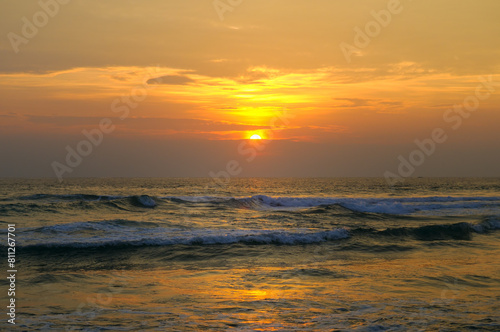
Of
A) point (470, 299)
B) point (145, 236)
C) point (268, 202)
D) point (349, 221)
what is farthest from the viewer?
point (268, 202)

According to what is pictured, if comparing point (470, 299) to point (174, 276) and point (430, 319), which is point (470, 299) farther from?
point (174, 276)

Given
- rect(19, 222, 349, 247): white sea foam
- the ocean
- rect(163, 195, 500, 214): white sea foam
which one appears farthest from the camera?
rect(163, 195, 500, 214): white sea foam

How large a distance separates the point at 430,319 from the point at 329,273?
5.00m

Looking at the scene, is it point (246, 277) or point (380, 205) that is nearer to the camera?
point (246, 277)

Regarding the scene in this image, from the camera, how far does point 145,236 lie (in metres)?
21.6

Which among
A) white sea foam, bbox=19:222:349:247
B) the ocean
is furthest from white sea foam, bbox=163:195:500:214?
white sea foam, bbox=19:222:349:247

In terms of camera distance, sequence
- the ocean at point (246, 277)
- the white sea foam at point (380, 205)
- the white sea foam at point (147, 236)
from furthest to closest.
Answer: the white sea foam at point (380, 205) < the white sea foam at point (147, 236) < the ocean at point (246, 277)

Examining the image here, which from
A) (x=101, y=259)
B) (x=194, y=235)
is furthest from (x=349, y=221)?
(x=101, y=259)

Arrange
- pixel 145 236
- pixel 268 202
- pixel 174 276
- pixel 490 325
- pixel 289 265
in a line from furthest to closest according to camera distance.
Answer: pixel 268 202 → pixel 145 236 → pixel 289 265 → pixel 174 276 → pixel 490 325

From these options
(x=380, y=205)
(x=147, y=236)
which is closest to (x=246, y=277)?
(x=147, y=236)

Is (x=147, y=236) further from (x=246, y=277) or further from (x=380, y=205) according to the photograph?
(x=380, y=205)

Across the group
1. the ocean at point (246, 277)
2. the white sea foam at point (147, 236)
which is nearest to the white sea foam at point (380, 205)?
the ocean at point (246, 277)

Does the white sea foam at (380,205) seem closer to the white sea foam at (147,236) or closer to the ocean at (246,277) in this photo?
the ocean at (246,277)

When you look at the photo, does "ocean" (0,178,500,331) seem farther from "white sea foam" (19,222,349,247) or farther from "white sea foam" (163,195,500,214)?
"white sea foam" (163,195,500,214)
